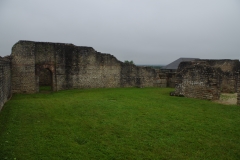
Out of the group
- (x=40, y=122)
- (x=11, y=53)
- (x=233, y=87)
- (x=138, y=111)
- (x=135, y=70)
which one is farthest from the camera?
(x=135, y=70)

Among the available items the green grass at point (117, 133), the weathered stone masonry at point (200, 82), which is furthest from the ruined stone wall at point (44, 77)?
the weathered stone masonry at point (200, 82)

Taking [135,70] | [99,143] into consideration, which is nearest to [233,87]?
[135,70]

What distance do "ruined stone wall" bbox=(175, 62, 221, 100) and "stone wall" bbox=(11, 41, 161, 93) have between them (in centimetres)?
612

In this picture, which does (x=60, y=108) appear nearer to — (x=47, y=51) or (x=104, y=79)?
(x=47, y=51)

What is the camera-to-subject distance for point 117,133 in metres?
5.45

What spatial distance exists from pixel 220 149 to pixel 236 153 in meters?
0.33

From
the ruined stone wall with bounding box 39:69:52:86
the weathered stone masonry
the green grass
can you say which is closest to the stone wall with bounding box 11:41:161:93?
the ruined stone wall with bounding box 39:69:52:86

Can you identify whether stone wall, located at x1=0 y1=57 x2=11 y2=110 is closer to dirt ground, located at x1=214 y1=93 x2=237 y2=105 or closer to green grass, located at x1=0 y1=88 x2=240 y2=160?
green grass, located at x1=0 y1=88 x2=240 y2=160

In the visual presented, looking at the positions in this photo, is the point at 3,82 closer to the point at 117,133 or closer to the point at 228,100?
the point at 117,133

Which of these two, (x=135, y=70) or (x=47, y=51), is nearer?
(x=47, y=51)

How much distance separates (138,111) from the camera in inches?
311

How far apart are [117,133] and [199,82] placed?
7.78 m

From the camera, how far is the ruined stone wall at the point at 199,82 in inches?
433

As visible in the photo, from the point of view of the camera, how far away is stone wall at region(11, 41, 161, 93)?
12.8 metres
